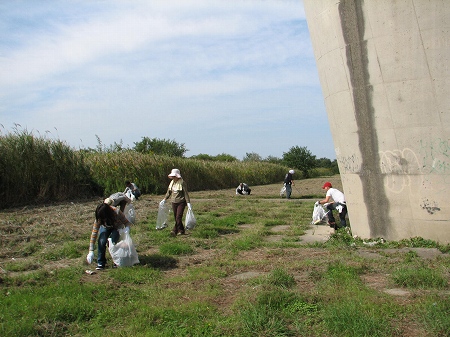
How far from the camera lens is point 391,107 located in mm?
8125

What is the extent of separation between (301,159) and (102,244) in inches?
2258

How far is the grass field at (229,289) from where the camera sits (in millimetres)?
4574

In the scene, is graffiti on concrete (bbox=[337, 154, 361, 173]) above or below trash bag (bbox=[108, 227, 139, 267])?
above

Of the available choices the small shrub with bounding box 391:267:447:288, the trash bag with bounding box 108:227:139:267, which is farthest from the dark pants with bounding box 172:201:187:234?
the small shrub with bounding box 391:267:447:288

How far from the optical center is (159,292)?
19.2 feet

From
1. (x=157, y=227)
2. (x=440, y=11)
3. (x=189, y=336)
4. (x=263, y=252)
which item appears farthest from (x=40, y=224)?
(x=440, y=11)

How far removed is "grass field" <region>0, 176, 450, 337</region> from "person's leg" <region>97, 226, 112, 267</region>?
0.90 ft

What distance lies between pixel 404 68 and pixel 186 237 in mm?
5630

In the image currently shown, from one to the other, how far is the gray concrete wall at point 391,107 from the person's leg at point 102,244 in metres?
4.88

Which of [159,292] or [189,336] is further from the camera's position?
[159,292]

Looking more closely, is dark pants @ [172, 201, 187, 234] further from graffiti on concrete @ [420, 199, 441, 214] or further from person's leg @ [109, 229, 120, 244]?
graffiti on concrete @ [420, 199, 441, 214]

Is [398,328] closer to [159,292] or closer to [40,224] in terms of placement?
[159,292]

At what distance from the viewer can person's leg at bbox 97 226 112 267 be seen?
7238mm

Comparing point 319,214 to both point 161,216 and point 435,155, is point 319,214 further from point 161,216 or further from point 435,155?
point 435,155
